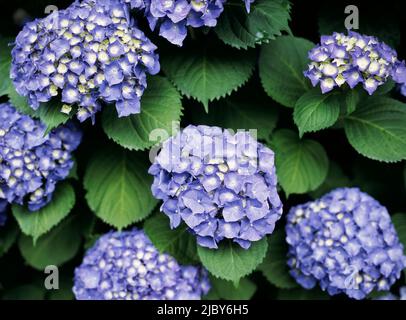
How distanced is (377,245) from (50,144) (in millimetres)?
1263

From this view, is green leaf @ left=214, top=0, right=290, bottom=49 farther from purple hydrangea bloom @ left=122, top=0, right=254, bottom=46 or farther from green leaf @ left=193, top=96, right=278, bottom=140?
green leaf @ left=193, top=96, right=278, bottom=140

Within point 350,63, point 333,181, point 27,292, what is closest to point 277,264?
point 333,181

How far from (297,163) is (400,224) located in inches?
20.4

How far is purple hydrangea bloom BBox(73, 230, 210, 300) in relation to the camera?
238 centimetres

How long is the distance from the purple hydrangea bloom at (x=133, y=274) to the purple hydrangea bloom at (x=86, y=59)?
1.83 ft

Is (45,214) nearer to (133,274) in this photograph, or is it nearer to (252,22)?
(133,274)

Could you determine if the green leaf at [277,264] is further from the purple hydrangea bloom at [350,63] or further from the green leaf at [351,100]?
the purple hydrangea bloom at [350,63]

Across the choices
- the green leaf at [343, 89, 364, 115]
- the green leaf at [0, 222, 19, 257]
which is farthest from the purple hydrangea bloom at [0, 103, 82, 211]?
the green leaf at [343, 89, 364, 115]

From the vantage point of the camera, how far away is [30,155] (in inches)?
93.9

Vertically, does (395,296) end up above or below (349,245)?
below

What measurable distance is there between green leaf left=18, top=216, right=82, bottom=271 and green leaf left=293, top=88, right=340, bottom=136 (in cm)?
120

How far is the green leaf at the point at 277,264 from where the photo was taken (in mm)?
2693

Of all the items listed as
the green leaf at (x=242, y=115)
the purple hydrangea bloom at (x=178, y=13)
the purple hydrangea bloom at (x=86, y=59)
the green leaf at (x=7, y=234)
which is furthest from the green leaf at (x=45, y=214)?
the purple hydrangea bloom at (x=178, y=13)
